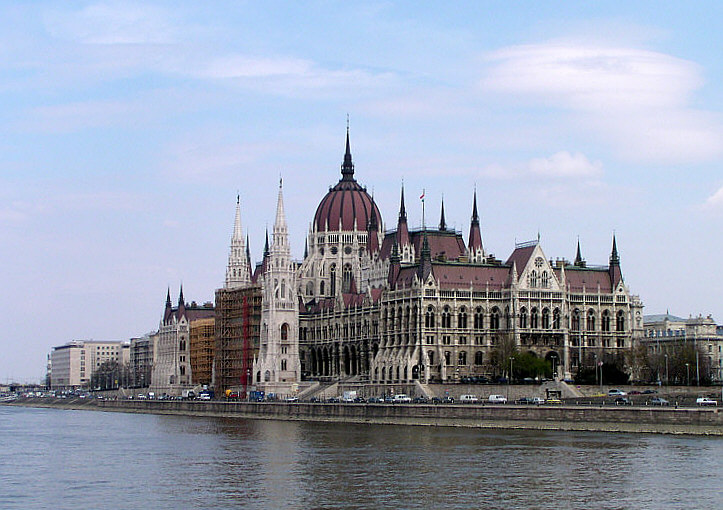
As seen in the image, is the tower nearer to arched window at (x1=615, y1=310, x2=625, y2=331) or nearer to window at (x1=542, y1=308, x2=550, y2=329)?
window at (x1=542, y1=308, x2=550, y2=329)

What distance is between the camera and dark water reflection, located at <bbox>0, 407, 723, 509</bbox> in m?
64.6

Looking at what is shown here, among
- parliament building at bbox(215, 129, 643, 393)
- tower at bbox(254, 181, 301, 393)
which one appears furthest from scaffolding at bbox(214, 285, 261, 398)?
tower at bbox(254, 181, 301, 393)

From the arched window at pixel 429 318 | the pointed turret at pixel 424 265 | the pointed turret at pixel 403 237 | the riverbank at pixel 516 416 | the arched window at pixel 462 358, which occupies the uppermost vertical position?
the pointed turret at pixel 403 237

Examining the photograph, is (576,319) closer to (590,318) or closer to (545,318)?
(590,318)

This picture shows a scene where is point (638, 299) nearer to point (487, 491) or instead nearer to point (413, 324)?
point (413, 324)

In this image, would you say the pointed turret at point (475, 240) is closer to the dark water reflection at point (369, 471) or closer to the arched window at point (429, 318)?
the arched window at point (429, 318)

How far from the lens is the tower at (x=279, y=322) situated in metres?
182

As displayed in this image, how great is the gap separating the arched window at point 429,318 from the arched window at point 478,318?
6.10 m

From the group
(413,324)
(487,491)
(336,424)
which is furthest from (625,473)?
(413,324)

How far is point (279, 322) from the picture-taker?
602 feet

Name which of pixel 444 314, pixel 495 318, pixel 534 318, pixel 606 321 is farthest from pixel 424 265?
pixel 606 321

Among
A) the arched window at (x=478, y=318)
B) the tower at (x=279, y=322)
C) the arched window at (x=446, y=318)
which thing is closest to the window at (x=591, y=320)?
the arched window at (x=478, y=318)

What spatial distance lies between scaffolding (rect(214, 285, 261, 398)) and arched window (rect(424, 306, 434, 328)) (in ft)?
123

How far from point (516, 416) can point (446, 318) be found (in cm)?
4991
